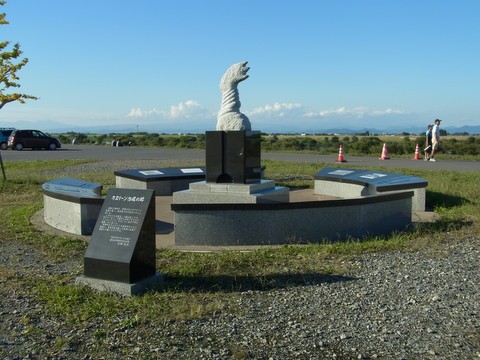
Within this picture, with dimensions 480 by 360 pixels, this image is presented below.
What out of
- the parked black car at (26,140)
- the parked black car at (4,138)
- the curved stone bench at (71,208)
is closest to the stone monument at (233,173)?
the curved stone bench at (71,208)

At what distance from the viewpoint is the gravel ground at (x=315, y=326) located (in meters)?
4.14

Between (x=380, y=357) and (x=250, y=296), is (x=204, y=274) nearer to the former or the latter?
(x=250, y=296)

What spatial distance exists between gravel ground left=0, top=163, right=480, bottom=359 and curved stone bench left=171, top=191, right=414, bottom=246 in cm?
182

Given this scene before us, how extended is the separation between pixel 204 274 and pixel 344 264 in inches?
66.2

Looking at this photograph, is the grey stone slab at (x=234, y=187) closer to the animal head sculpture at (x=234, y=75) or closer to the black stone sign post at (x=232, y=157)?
the black stone sign post at (x=232, y=157)

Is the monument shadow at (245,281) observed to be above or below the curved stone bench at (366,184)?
below

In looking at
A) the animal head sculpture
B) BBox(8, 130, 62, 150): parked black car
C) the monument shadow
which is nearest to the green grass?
the monument shadow

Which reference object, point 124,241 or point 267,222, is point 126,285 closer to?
point 124,241

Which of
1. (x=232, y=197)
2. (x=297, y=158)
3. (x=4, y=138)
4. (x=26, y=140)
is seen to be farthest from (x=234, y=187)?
(x=4, y=138)

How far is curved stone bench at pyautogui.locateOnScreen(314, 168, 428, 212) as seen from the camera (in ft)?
34.1

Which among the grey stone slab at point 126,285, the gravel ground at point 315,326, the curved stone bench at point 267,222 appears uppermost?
the curved stone bench at point 267,222

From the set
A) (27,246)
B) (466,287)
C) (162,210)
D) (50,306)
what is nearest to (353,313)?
(466,287)

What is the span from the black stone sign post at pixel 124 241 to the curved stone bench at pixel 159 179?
6.90m

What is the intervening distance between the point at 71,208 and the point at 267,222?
10.6ft
